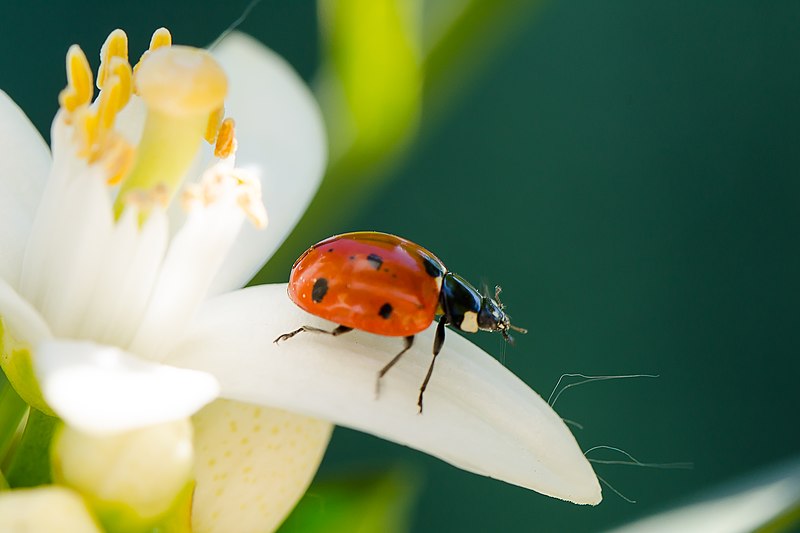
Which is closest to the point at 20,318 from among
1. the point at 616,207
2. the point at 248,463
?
the point at 248,463

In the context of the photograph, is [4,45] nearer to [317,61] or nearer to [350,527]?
[317,61]

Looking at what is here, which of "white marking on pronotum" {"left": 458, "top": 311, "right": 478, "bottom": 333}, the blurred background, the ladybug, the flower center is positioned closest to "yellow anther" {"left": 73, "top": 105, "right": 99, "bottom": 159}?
the flower center

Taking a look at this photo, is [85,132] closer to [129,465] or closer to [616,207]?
[129,465]

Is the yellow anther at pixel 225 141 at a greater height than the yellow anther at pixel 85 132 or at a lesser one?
greater

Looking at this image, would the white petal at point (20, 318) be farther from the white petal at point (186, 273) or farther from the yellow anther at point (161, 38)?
the yellow anther at point (161, 38)

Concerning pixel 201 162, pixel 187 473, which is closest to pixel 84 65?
pixel 201 162

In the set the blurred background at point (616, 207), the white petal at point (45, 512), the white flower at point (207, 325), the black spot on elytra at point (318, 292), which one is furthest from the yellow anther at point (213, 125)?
the blurred background at point (616, 207)

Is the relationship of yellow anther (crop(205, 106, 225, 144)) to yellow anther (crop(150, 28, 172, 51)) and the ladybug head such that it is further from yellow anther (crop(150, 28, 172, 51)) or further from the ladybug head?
the ladybug head

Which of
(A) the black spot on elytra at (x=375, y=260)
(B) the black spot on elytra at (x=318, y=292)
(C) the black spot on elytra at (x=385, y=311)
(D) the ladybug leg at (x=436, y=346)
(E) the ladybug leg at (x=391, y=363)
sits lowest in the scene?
(B) the black spot on elytra at (x=318, y=292)
